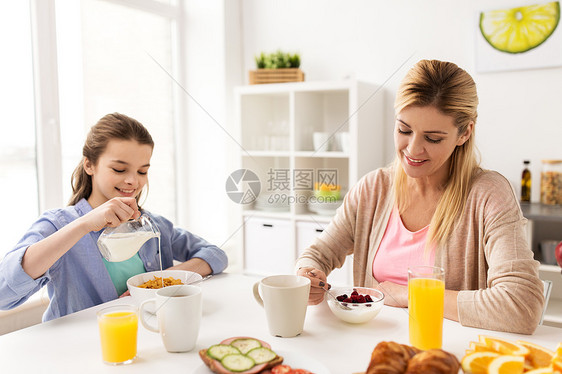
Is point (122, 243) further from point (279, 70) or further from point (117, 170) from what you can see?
point (279, 70)

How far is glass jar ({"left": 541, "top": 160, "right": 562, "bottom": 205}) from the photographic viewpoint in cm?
229

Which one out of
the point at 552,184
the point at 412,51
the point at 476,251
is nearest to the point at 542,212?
the point at 552,184

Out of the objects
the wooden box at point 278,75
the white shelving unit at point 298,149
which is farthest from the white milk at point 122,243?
the wooden box at point 278,75

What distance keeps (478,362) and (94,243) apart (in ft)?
3.11

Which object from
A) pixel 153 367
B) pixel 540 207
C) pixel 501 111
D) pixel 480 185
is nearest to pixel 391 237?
pixel 480 185

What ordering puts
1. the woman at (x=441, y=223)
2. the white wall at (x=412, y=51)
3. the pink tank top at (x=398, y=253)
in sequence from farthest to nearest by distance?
the white wall at (x=412, y=51) → the pink tank top at (x=398, y=253) → the woman at (x=441, y=223)

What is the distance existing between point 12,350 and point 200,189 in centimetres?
240

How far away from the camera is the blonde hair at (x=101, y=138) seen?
1.38 m

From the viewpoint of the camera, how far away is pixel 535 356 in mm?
776

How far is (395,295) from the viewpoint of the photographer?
1.15 m

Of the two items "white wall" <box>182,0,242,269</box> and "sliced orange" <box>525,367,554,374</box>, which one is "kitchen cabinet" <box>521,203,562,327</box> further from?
"white wall" <box>182,0,242,269</box>

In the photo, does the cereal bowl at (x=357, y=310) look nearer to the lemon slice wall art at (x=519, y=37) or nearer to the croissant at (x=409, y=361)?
the croissant at (x=409, y=361)

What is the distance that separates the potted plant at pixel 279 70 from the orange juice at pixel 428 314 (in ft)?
6.63

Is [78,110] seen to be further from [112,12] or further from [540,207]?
[540,207]
